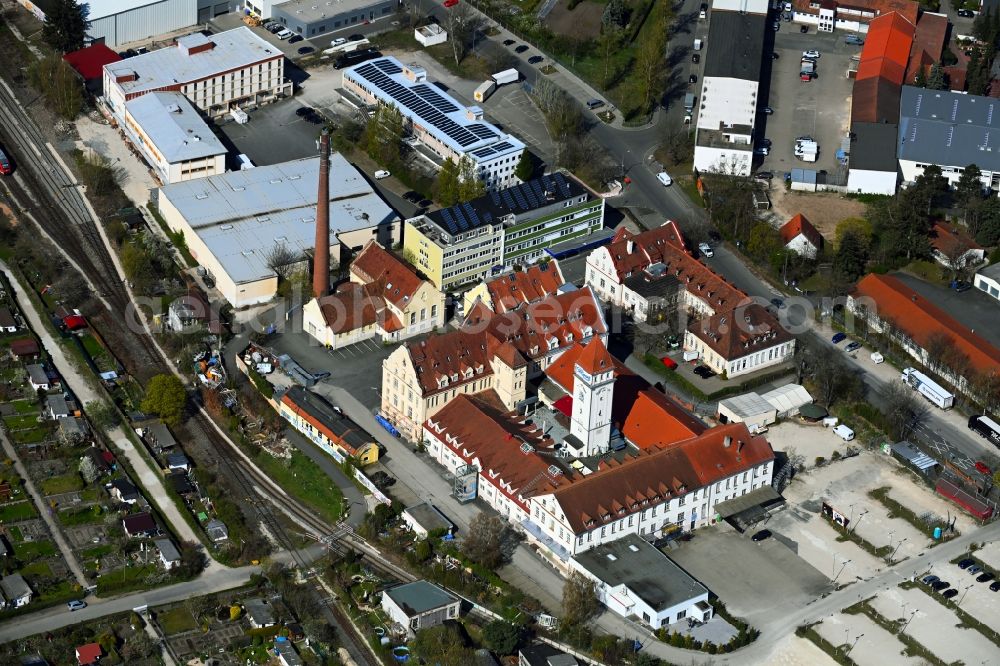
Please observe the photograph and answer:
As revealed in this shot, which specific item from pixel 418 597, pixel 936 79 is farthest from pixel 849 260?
pixel 418 597

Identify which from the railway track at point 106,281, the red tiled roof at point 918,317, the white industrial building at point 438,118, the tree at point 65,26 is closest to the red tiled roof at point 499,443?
the railway track at point 106,281

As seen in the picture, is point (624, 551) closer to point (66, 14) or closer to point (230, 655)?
point (230, 655)

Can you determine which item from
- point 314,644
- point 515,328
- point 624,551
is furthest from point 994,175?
point 314,644

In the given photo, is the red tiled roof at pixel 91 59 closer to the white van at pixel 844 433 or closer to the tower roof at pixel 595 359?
the tower roof at pixel 595 359

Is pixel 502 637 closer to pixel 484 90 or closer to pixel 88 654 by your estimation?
pixel 88 654

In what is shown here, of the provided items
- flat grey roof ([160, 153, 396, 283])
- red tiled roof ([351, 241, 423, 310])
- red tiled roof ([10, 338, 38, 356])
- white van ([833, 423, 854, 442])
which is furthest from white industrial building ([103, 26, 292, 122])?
white van ([833, 423, 854, 442])

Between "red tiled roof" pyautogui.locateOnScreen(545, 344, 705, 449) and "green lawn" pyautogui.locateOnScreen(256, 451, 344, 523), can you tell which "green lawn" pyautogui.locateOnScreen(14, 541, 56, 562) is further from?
"red tiled roof" pyautogui.locateOnScreen(545, 344, 705, 449)

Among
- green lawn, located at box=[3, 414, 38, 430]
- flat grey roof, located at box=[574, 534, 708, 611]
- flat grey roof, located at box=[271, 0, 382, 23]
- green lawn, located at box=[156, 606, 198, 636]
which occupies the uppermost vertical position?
flat grey roof, located at box=[271, 0, 382, 23]
